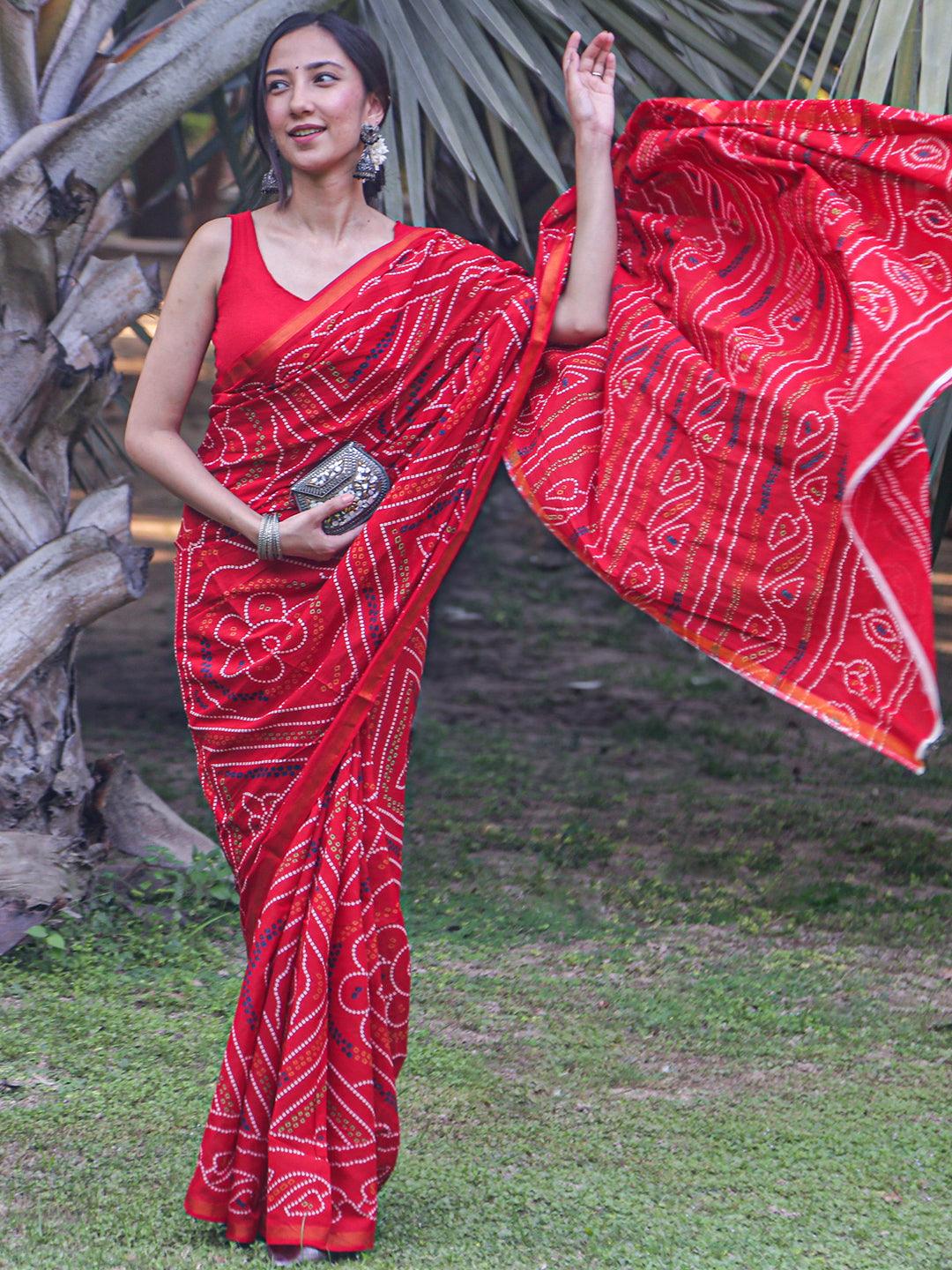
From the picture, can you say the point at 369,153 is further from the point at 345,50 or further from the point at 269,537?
the point at 269,537

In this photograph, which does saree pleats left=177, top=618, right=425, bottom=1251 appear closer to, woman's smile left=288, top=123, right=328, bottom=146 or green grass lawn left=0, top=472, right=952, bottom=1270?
green grass lawn left=0, top=472, right=952, bottom=1270

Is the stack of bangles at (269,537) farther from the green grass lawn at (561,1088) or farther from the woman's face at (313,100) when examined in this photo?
the green grass lawn at (561,1088)

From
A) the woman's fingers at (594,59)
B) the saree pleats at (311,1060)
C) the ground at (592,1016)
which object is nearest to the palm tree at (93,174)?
the ground at (592,1016)

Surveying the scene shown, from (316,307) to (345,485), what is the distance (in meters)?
0.28

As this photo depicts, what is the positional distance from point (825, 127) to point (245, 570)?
1185 mm

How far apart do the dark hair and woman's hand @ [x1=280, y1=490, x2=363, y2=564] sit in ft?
1.64

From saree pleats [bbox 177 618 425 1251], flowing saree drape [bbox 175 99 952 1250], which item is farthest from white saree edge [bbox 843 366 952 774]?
saree pleats [bbox 177 618 425 1251]

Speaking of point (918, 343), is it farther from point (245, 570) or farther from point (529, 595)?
point (529, 595)

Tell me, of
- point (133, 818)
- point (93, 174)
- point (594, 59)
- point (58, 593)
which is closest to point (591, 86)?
point (594, 59)

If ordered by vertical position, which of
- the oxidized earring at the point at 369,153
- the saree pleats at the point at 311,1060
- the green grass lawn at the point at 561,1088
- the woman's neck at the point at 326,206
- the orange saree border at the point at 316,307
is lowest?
the green grass lawn at the point at 561,1088

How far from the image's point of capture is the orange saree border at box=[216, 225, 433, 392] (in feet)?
7.75

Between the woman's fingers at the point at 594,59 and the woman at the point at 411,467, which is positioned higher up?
the woman's fingers at the point at 594,59

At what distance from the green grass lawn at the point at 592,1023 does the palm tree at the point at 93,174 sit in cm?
46

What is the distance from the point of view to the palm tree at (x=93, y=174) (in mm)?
3488
